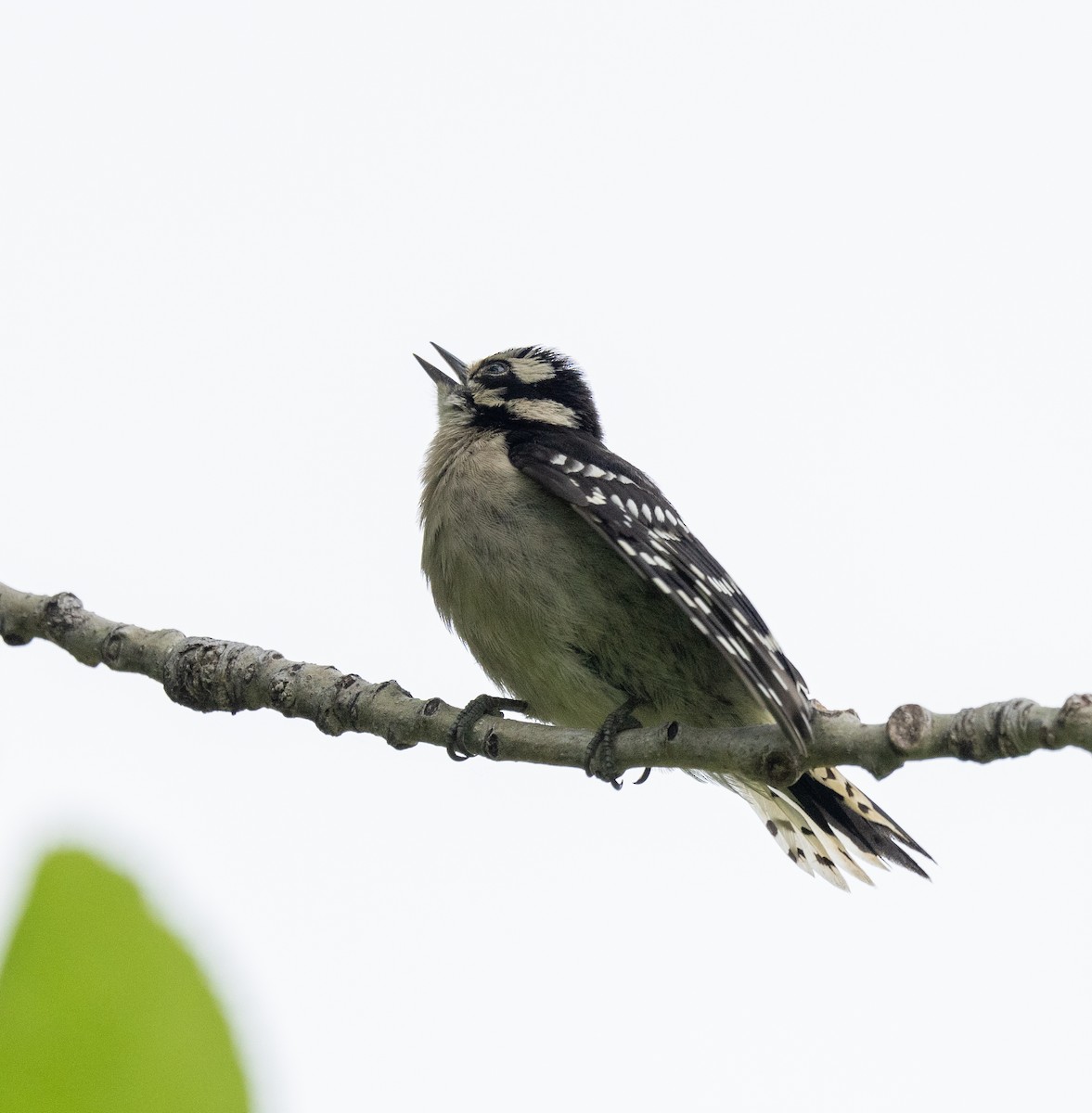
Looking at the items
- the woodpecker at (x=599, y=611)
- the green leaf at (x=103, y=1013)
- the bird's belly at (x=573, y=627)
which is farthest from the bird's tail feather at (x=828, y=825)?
the green leaf at (x=103, y=1013)

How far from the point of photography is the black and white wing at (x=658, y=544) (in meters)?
4.73

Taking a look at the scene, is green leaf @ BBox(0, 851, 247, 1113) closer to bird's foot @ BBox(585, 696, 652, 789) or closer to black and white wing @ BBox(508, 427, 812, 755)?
black and white wing @ BBox(508, 427, 812, 755)

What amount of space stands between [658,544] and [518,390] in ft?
Result: 6.08

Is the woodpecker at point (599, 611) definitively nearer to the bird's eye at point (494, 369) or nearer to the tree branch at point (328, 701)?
the tree branch at point (328, 701)

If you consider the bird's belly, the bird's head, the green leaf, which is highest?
the bird's head

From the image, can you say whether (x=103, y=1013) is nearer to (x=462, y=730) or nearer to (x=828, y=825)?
(x=462, y=730)

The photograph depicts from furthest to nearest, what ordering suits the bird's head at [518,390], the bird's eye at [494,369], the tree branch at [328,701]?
the bird's eye at [494,369] → the bird's head at [518,390] → the tree branch at [328,701]

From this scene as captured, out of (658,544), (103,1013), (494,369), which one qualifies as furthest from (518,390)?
(103,1013)

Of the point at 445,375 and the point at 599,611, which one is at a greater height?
the point at 445,375

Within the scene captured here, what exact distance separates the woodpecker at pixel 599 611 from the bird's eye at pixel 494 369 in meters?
1.16

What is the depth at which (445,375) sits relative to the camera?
22.6ft

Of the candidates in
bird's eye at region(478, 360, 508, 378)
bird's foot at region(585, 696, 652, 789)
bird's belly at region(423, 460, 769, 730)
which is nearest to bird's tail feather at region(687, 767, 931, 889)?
bird's belly at region(423, 460, 769, 730)

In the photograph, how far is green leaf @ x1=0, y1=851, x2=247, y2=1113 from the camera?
1.25 m

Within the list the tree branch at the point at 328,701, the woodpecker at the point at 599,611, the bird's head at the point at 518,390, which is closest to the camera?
the tree branch at the point at 328,701
